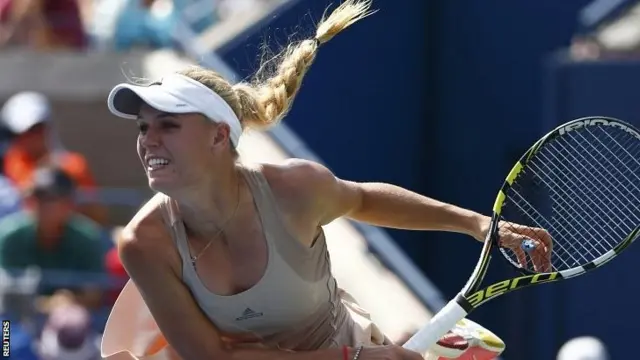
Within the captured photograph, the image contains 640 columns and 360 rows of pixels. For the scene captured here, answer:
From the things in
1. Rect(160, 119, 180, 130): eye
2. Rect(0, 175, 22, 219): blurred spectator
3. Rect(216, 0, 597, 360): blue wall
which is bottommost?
Rect(160, 119, 180, 130): eye

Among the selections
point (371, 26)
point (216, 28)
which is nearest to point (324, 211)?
point (216, 28)

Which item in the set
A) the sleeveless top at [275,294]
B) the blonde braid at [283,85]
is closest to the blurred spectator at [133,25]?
the blonde braid at [283,85]

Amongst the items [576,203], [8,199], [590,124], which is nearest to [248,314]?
[590,124]

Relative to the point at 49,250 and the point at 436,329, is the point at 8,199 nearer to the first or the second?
the point at 49,250

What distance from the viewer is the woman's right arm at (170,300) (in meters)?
3.48

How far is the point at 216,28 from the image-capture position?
937 centimetres

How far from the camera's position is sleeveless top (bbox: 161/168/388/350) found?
11.7ft

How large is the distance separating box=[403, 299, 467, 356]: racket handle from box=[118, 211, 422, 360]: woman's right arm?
203 mm

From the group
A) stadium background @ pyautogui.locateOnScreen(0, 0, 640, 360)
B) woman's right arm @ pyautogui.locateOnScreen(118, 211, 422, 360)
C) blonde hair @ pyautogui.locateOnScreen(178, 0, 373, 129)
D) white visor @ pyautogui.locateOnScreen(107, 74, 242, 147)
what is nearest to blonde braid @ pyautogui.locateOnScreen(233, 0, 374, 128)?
blonde hair @ pyautogui.locateOnScreen(178, 0, 373, 129)

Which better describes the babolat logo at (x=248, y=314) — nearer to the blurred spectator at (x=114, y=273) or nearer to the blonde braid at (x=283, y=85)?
the blonde braid at (x=283, y=85)

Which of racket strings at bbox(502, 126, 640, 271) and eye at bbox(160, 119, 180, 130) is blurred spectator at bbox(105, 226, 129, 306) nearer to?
racket strings at bbox(502, 126, 640, 271)

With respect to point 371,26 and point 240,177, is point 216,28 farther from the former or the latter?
point 240,177

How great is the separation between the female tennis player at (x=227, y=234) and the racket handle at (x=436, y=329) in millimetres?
137

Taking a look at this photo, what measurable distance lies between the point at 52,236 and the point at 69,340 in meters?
0.75
